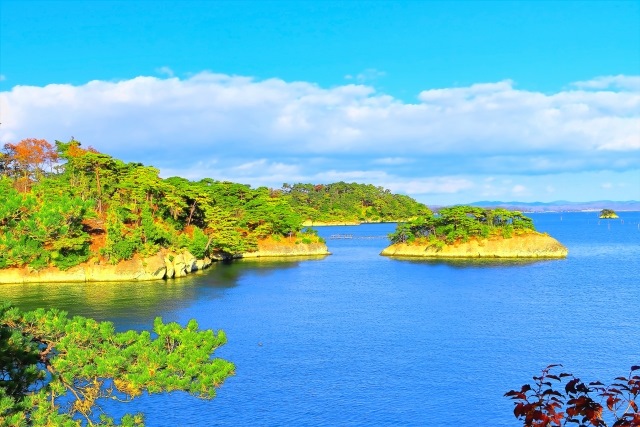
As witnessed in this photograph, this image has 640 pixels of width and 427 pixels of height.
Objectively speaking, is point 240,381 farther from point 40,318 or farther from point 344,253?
point 344,253

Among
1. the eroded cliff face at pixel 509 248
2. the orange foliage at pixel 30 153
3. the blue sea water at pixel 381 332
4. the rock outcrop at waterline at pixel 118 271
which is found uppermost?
the orange foliage at pixel 30 153

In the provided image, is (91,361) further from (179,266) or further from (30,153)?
(30,153)

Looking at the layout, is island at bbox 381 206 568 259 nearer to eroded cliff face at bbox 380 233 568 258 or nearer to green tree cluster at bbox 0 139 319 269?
eroded cliff face at bbox 380 233 568 258

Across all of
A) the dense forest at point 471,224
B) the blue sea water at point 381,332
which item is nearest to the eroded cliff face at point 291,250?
the dense forest at point 471,224

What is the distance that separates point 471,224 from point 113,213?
53028mm

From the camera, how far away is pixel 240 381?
92.7 feet

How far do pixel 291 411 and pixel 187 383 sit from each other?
42.0 feet

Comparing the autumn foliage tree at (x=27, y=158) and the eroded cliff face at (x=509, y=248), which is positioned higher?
the autumn foliage tree at (x=27, y=158)

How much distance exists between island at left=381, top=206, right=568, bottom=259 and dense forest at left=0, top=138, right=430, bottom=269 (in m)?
22.0

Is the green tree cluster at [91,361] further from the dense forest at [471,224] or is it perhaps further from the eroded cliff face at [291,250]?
the eroded cliff face at [291,250]

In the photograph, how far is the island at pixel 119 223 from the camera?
59.5m

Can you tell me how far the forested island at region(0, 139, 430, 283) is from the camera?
59531mm

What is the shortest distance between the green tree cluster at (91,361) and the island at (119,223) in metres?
34.6

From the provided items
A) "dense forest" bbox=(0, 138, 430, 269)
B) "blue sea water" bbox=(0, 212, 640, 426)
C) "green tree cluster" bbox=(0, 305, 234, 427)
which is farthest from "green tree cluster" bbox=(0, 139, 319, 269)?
"green tree cluster" bbox=(0, 305, 234, 427)
